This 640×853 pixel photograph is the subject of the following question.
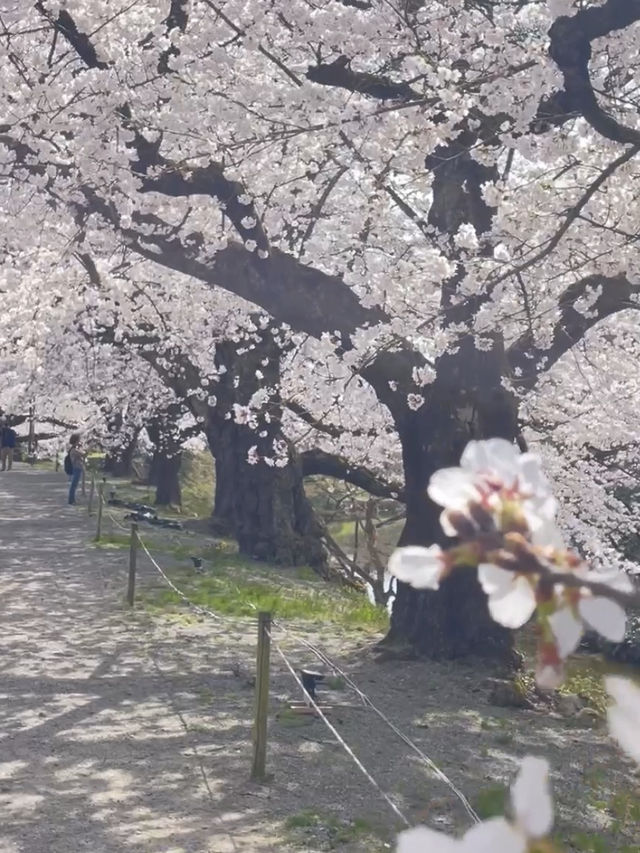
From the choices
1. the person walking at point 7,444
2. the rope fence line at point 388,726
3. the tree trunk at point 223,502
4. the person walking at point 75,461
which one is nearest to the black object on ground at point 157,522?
the tree trunk at point 223,502

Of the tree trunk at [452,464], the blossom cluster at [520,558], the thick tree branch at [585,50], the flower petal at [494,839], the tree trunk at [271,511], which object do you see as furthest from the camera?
the tree trunk at [271,511]

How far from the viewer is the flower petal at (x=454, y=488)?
0.92 m

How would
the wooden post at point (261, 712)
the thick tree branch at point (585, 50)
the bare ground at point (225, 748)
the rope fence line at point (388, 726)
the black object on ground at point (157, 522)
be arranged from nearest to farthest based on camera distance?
the rope fence line at point (388, 726)
the bare ground at point (225, 748)
the wooden post at point (261, 712)
the thick tree branch at point (585, 50)
the black object on ground at point (157, 522)

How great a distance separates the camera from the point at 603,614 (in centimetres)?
88

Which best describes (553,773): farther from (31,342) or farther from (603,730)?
(31,342)

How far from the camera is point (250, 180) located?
11.8 m

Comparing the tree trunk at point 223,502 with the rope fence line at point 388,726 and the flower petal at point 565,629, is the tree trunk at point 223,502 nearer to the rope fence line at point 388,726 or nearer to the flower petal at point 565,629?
the rope fence line at point 388,726

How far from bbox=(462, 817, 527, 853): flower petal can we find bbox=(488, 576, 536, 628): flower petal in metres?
0.17

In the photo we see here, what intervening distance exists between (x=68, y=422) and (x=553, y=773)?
121ft

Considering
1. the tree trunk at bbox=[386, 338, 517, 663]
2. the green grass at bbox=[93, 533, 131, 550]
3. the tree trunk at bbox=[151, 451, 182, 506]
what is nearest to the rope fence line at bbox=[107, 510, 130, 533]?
the green grass at bbox=[93, 533, 131, 550]

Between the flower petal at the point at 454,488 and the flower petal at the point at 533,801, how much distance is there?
0.66ft

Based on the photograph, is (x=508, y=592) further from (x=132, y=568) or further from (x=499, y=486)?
(x=132, y=568)

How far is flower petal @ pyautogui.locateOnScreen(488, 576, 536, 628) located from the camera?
0.91 meters

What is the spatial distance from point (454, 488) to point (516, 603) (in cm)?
10
